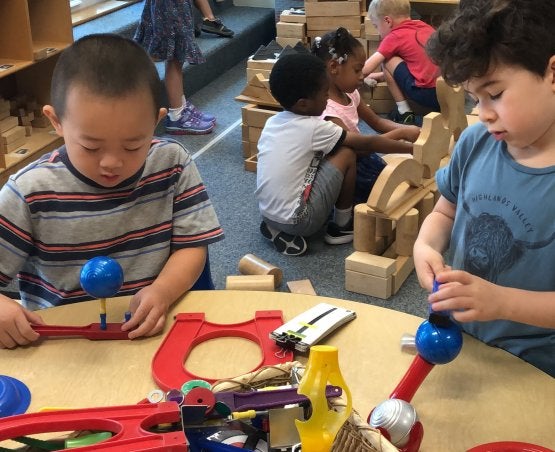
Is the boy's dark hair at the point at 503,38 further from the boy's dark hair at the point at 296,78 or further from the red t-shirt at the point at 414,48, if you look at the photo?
the red t-shirt at the point at 414,48

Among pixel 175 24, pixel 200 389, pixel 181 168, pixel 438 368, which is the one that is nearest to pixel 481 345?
pixel 438 368

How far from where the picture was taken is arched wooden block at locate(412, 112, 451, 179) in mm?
2098

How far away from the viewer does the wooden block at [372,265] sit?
1.95 m

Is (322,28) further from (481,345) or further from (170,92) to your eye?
(481,345)

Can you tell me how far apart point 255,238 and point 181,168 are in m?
1.23

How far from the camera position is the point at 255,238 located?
7.63 feet

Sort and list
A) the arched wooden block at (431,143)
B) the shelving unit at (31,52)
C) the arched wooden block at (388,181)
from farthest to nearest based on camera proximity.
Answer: the shelving unit at (31,52), the arched wooden block at (431,143), the arched wooden block at (388,181)

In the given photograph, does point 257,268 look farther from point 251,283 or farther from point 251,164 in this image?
point 251,164

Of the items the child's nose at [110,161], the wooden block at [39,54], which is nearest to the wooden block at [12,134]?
the wooden block at [39,54]

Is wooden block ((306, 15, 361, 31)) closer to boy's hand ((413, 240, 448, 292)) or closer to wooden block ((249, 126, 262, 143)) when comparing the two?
wooden block ((249, 126, 262, 143))

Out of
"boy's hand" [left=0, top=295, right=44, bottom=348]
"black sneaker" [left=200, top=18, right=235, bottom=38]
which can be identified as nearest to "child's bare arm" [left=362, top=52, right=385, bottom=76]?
"black sneaker" [left=200, top=18, right=235, bottom=38]

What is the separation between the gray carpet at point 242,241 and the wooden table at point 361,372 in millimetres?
1033

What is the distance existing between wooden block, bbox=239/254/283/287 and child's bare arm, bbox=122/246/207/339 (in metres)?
0.87

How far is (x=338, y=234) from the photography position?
231 cm
